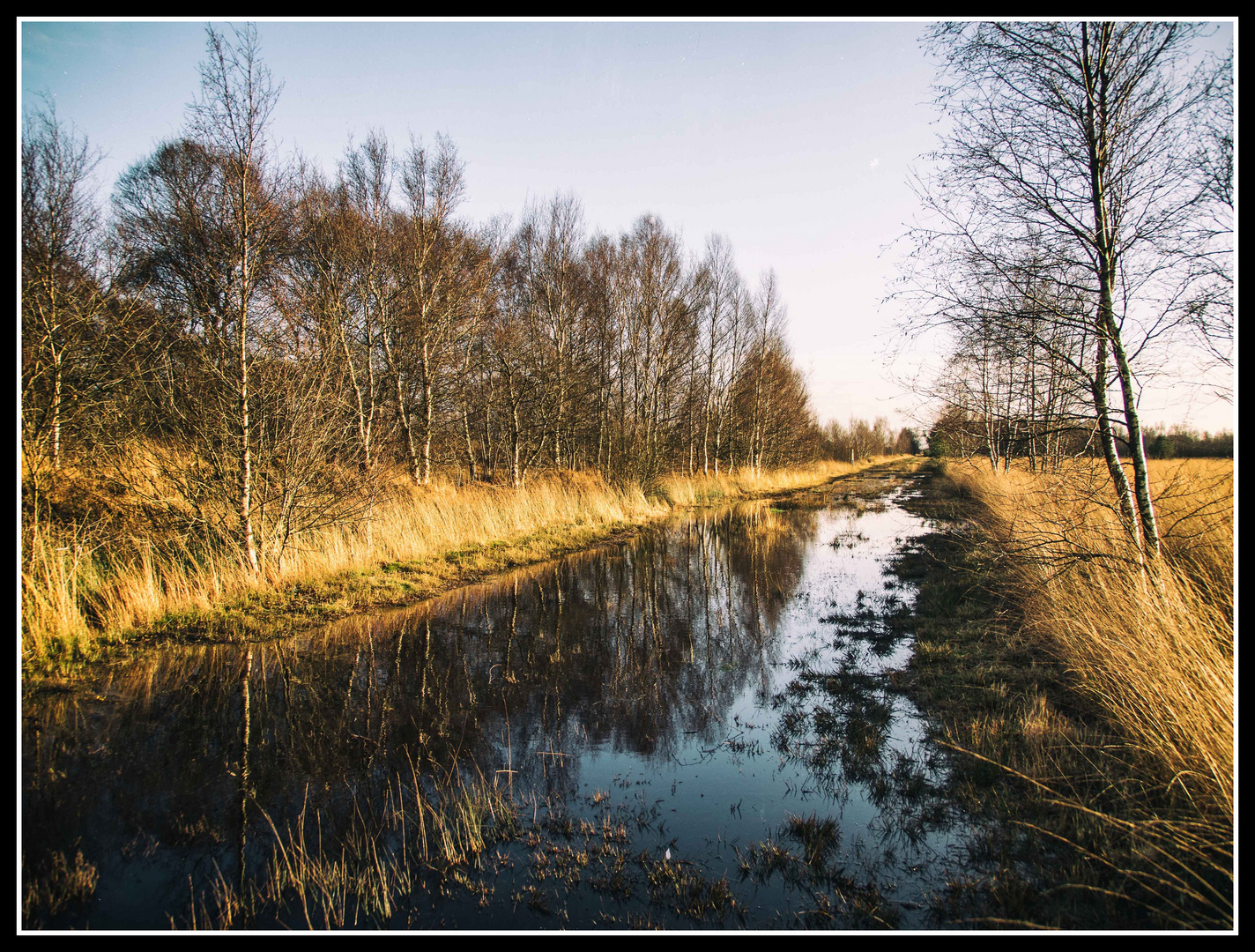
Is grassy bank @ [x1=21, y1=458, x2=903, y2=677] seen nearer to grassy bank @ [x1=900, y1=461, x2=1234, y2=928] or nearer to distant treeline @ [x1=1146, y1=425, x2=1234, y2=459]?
grassy bank @ [x1=900, y1=461, x2=1234, y2=928]

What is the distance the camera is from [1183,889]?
2494mm

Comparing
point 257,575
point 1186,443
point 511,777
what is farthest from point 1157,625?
point 257,575

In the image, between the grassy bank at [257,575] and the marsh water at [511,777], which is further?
the grassy bank at [257,575]

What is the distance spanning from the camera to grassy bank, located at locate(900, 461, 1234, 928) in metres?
2.67

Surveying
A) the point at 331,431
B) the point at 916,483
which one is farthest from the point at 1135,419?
the point at 916,483

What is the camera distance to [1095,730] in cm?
404

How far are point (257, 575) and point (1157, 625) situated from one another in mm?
10215

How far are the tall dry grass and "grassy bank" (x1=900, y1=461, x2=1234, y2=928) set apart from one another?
0.06 ft

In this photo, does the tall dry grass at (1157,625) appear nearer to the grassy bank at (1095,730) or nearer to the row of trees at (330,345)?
the grassy bank at (1095,730)

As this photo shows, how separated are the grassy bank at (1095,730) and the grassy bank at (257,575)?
7.51m

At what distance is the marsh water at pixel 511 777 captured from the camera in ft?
9.32

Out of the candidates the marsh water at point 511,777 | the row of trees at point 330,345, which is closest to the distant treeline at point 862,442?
the row of trees at point 330,345

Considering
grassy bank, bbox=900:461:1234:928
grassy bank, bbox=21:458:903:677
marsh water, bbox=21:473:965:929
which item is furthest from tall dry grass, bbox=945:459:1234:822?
grassy bank, bbox=21:458:903:677

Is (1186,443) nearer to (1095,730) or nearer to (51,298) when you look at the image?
(1095,730)
